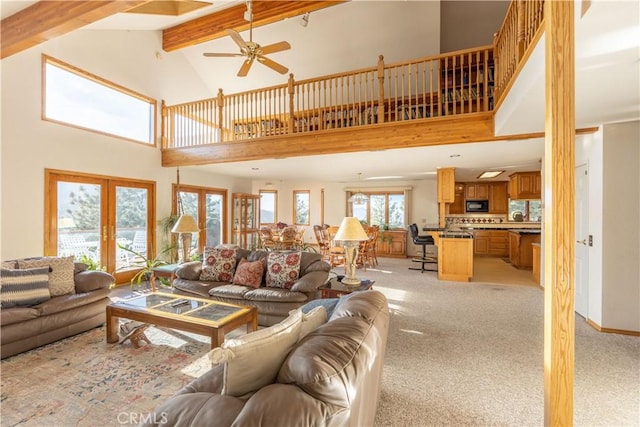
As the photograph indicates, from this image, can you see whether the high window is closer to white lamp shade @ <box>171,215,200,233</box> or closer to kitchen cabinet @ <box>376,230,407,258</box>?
kitchen cabinet @ <box>376,230,407,258</box>

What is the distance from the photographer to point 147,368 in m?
2.43

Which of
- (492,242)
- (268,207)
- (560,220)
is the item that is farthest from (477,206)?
(560,220)

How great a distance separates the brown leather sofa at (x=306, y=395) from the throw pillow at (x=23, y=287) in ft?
8.38

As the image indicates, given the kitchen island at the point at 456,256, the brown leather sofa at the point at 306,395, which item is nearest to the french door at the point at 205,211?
the kitchen island at the point at 456,256

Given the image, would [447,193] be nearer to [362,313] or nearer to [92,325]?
[362,313]

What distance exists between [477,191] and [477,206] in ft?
1.50

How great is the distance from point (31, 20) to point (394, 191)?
7982 mm

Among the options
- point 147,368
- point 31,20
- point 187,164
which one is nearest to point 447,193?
point 187,164

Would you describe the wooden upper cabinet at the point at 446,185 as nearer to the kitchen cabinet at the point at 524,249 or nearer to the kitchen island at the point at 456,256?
the kitchen island at the point at 456,256

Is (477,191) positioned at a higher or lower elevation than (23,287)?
higher

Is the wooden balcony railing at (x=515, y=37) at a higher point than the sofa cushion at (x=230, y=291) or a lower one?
higher

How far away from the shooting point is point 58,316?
2.86m

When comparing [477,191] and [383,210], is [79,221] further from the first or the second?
[477,191]

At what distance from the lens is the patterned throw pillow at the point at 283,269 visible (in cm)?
Answer: 350
